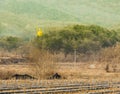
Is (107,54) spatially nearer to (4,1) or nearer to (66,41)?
(66,41)

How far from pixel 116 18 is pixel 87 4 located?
1813cm

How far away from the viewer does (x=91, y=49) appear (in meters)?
61.0

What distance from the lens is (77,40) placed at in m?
59.8

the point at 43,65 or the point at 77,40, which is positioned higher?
the point at 77,40

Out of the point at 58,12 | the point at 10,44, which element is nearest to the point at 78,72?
the point at 10,44

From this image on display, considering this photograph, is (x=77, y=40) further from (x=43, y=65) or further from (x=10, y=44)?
(x=43, y=65)

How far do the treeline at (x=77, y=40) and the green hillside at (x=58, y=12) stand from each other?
246 ft

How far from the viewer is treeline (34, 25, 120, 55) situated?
57.7 m

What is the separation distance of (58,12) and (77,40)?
10633cm

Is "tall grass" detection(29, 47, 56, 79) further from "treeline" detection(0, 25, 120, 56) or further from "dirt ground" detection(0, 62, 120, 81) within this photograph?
"treeline" detection(0, 25, 120, 56)

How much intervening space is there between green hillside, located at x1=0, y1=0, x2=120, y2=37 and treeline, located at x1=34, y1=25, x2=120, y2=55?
7489 centimetres

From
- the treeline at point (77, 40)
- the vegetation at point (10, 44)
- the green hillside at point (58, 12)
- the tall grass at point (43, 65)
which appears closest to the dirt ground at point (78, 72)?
the tall grass at point (43, 65)

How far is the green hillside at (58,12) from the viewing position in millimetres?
145000

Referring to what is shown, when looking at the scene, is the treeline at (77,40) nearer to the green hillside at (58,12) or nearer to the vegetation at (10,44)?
the vegetation at (10,44)
